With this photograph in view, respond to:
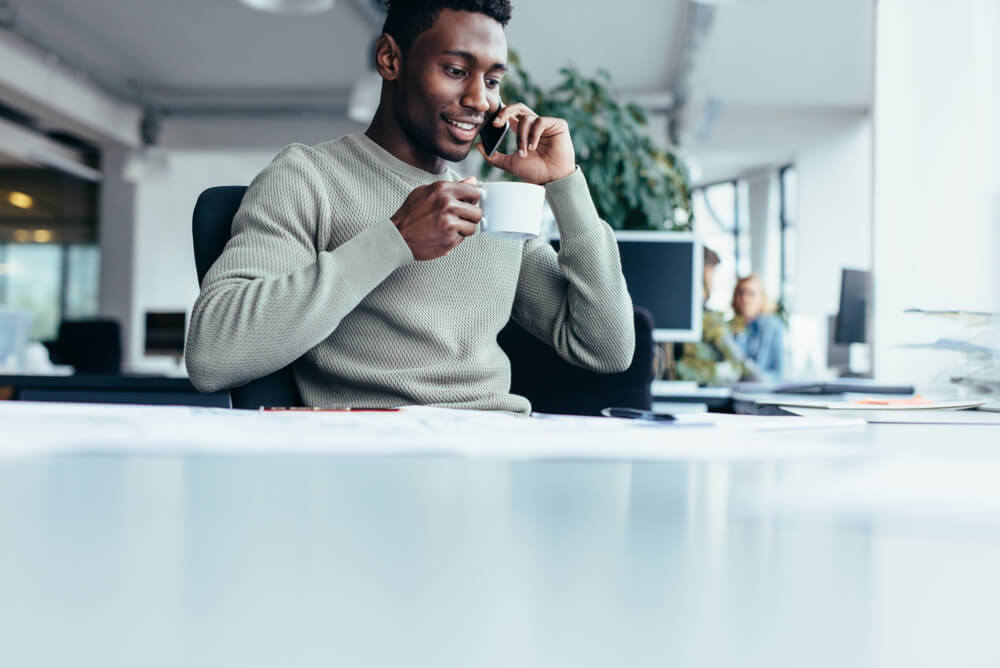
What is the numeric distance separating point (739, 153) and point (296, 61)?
4.13 metres

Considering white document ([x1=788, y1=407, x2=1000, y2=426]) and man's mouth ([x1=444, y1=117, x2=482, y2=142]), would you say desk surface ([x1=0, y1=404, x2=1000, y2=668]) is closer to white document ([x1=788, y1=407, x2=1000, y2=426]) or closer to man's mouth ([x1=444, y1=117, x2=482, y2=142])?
white document ([x1=788, y1=407, x2=1000, y2=426])

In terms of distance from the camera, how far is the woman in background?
18.5 feet

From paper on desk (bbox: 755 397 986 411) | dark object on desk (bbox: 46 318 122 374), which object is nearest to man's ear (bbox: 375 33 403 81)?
paper on desk (bbox: 755 397 986 411)

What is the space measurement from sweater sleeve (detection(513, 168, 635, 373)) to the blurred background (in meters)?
1.73

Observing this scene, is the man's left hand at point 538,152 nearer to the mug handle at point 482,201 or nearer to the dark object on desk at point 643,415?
the mug handle at point 482,201

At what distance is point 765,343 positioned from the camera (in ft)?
18.5

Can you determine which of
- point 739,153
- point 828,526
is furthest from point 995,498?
point 739,153

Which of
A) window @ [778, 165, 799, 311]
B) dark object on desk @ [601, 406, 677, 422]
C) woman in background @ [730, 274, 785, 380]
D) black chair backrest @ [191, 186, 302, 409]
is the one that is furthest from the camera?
window @ [778, 165, 799, 311]

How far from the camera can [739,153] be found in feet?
28.3

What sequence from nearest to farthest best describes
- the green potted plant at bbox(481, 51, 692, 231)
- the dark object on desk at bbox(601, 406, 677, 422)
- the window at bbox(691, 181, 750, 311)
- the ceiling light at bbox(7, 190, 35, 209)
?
the dark object on desk at bbox(601, 406, 677, 422) → the green potted plant at bbox(481, 51, 692, 231) → the ceiling light at bbox(7, 190, 35, 209) → the window at bbox(691, 181, 750, 311)

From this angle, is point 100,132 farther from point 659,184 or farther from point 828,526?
point 828,526

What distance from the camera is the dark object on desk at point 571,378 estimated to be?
A: 1658 millimetres

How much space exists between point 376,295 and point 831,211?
7994 millimetres

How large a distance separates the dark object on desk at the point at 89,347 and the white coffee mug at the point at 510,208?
17.6 ft
